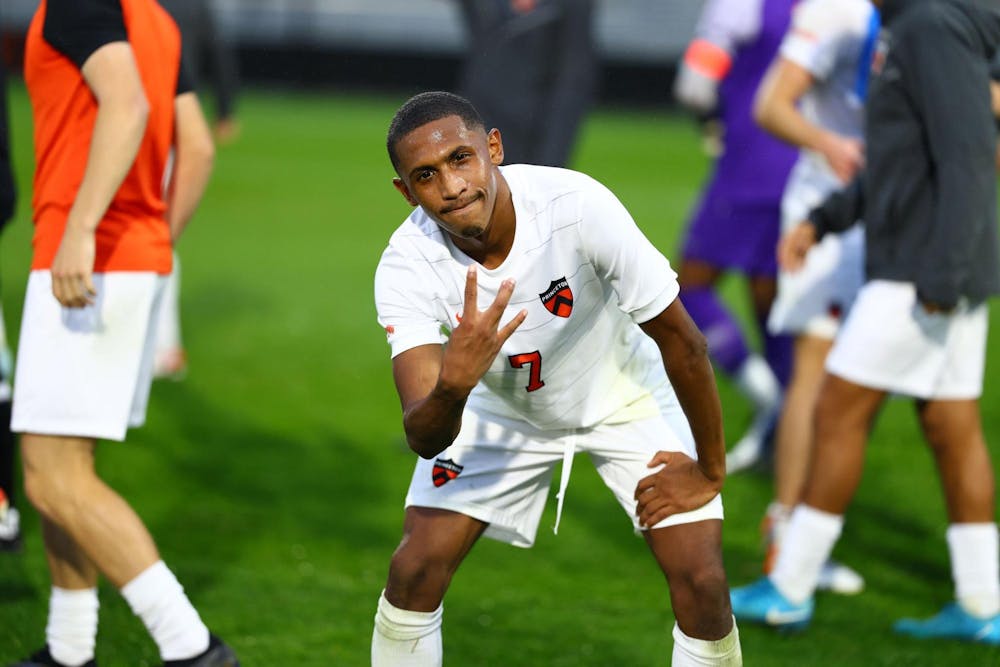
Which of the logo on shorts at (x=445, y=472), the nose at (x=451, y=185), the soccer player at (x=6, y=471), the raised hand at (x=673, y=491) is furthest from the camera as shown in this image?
the soccer player at (x=6, y=471)

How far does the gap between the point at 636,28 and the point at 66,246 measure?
3427cm

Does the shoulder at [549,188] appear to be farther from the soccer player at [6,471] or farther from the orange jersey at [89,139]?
the soccer player at [6,471]

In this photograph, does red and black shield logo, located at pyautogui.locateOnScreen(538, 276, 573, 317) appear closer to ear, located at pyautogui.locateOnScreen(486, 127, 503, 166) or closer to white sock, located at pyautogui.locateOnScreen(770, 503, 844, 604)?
ear, located at pyautogui.locateOnScreen(486, 127, 503, 166)

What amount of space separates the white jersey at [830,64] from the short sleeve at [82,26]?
2.74 meters

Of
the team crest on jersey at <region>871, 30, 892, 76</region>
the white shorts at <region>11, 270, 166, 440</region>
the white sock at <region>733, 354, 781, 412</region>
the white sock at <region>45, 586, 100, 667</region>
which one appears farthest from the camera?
the white sock at <region>733, 354, 781, 412</region>

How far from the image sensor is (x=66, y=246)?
3.79 metres

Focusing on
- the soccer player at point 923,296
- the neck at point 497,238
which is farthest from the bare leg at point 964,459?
the neck at point 497,238

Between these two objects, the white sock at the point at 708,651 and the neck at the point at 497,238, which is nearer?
the neck at the point at 497,238

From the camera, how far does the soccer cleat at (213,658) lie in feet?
12.9

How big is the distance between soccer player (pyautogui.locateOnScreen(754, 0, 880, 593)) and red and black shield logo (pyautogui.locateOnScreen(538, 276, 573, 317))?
2153 millimetres

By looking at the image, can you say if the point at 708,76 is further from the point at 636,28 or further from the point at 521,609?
the point at 636,28

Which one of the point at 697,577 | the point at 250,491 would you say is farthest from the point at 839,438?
the point at 250,491

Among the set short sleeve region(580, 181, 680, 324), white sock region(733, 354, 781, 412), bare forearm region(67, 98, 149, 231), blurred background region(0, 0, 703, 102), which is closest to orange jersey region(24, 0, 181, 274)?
bare forearm region(67, 98, 149, 231)

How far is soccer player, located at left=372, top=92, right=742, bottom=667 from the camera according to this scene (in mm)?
3203
